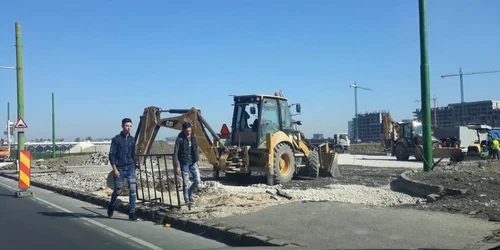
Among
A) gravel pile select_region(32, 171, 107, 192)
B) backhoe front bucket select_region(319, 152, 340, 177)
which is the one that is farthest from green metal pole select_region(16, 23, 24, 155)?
backhoe front bucket select_region(319, 152, 340, 177)

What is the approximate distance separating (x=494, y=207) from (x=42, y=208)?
10.6 meters

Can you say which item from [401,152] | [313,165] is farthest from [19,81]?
[401,152]

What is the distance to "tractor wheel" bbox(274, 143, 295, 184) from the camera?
16344mm

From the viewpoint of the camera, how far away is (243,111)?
17.7 meters

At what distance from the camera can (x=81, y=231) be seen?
9.17 meters

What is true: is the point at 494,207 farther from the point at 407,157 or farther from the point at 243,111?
the point at 407,157

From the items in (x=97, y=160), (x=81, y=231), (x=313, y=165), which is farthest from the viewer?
(x=97, y=160)

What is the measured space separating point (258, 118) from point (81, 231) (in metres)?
8.80

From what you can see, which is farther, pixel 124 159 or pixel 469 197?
pixel 469 197

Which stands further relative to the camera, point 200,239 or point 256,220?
point 256,220

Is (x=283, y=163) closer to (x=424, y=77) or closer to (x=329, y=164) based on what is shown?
(x=329, y=164)

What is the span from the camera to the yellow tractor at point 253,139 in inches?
640

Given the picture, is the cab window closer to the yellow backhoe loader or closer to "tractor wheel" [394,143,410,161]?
the yellow backhoe loader

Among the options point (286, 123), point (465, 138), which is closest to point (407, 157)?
point (465, 138)
